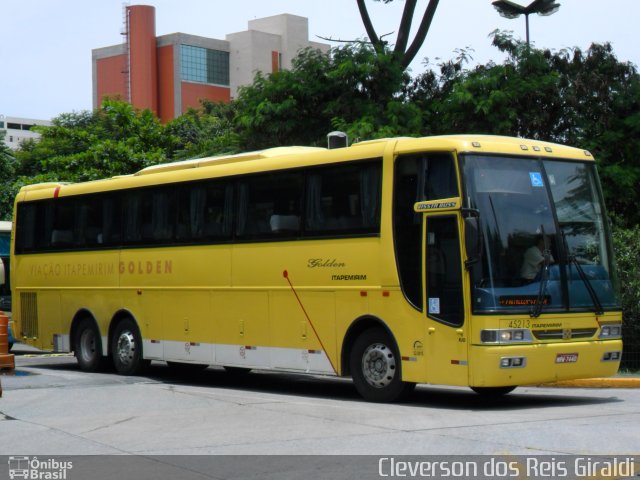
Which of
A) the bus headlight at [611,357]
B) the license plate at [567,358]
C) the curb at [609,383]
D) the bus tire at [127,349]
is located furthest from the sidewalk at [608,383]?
the bus tire at [127,349]

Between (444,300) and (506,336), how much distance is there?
0.91m

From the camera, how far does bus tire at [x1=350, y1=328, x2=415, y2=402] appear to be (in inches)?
568

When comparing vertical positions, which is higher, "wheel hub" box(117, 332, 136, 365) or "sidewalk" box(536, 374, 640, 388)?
"wheel hub" box(117, 332, 136, 365)

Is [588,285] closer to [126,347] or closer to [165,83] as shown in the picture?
[126,347]

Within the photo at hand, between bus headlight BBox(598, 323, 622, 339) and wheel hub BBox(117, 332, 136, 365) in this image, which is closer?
bus headlight BBox(598, 323, 622, 339)

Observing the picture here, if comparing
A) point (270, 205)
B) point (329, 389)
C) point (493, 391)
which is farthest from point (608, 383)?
point (270, 205)

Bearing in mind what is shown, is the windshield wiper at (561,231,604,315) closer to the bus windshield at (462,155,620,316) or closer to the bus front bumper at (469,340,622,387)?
the bus windshield at (462,155,620,316)

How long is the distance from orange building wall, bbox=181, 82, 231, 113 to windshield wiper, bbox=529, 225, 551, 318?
93144mm

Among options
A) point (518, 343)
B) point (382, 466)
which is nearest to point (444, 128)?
point (518, 343)

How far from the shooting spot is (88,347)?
20.9 meters

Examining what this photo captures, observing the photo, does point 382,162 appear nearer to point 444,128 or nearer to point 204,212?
point 204,212

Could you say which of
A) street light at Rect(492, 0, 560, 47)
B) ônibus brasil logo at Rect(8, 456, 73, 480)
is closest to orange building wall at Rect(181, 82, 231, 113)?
street light at Rect(492, 0, 560, 47)

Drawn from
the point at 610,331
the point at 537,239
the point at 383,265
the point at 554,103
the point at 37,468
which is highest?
the point at 554,103

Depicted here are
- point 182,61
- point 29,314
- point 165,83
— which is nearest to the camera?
point 29,314
